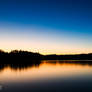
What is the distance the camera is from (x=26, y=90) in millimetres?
15188

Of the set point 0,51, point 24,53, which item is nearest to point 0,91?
point 0,51

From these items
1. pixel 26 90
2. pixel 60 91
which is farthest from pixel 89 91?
pixel 26 90

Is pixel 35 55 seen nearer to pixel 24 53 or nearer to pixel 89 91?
pixel 24 53

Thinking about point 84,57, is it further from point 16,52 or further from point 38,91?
point 38,91

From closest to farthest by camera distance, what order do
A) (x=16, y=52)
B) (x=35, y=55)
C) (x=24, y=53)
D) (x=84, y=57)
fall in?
(x=16, y=52), (x=24, y=53), (x=35, y=55), (x=84, y=57)

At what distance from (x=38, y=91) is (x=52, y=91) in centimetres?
156

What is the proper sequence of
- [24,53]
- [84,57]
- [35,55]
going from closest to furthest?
[24,53], [35,55], [84,57]

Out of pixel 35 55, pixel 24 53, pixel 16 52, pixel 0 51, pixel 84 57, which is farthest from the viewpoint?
pixel 84 57

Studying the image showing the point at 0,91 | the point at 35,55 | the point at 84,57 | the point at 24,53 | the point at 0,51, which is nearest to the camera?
the point at 0,91

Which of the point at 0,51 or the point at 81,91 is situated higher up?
the point at 0,51

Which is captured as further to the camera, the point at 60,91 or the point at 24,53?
the point at 24,53

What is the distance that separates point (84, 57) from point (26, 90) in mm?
178337

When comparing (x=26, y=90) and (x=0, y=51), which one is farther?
(x=0, y=51)

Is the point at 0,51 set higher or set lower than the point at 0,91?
higher
